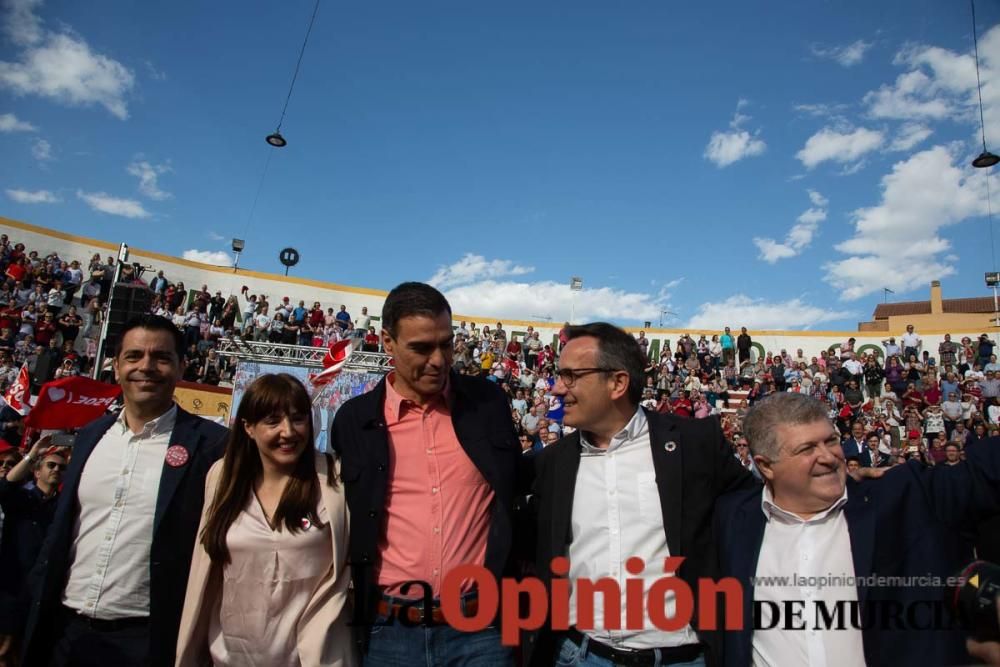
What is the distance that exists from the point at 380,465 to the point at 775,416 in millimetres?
1528

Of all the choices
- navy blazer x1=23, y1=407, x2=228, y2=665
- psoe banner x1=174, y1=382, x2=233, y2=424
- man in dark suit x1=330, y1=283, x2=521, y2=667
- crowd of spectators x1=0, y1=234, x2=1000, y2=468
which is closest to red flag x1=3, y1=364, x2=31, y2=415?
crowd of spectators x1=0, y1=234, x2=1000, y2=468

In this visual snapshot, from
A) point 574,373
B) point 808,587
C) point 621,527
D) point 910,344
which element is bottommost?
point 808,587

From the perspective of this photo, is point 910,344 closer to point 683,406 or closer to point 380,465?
point 683,406

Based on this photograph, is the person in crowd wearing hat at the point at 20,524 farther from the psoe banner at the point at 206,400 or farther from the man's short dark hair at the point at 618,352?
the psoe banner at the point at 206,400

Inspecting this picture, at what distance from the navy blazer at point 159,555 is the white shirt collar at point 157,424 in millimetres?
97

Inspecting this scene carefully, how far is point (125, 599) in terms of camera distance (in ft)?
7.94

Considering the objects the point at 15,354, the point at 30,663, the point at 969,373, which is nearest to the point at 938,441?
the point at 969,373

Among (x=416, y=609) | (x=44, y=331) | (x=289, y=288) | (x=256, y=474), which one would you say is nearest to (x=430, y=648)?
(x=416, y=609)

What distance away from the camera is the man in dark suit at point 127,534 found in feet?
Answer: 7.88

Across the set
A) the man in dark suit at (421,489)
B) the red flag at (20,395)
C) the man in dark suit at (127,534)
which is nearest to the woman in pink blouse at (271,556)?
the man in dark suit at (421,489)

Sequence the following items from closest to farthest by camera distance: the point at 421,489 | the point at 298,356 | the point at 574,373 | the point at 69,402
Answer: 1. the point at 421,489
2. the point at 574,373
3. the point at 69,402
4. the point at 298,356

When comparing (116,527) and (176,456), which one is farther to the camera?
(176,456)

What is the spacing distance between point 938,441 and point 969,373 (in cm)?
804

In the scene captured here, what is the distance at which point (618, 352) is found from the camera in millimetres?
2545
